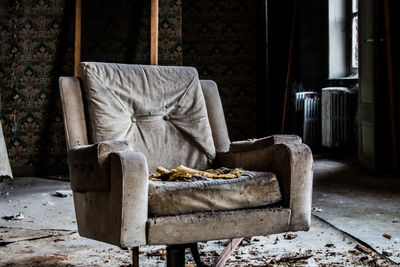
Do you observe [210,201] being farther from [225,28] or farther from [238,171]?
[225,28]

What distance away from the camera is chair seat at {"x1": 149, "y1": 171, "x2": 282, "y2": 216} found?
1.64 metres

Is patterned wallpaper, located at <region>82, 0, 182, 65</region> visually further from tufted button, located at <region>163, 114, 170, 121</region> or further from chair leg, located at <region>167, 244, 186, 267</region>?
chair leg, located at <region>167, 244, 186, 267</region>

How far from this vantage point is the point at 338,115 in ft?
19.1

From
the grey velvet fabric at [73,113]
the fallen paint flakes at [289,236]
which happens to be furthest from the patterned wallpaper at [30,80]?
the fallen paint flakes at [289,236]

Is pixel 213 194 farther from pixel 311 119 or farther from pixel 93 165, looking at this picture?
pixel 311 119

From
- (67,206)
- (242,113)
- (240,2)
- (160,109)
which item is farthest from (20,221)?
(240,2)

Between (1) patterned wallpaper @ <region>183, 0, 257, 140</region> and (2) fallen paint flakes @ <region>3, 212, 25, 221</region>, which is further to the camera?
(1) patterned wallpaper @ <region>183, 0, 257, 140</region>

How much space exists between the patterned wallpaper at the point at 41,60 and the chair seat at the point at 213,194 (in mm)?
3241

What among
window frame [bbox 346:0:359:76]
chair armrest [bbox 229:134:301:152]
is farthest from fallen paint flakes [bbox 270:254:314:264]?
window frame [bbox 346:0:359:76]

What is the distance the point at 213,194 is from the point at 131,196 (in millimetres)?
291

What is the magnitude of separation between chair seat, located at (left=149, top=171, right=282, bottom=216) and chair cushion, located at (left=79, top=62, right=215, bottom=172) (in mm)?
504

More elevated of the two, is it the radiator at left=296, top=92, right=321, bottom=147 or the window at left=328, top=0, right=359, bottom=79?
the window at left=328, top=0, right=359, bottom=79

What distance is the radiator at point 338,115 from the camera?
5766 mm

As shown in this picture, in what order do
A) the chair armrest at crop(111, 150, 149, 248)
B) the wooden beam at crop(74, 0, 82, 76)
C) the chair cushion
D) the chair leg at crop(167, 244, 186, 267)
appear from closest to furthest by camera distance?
the chair armrest at crop(111, 150, 149, 248)
the chair leg at crop(167, 244, 186, 267)
the chair cushion
the wooden beam at crop(74, 0, 82, 76)
